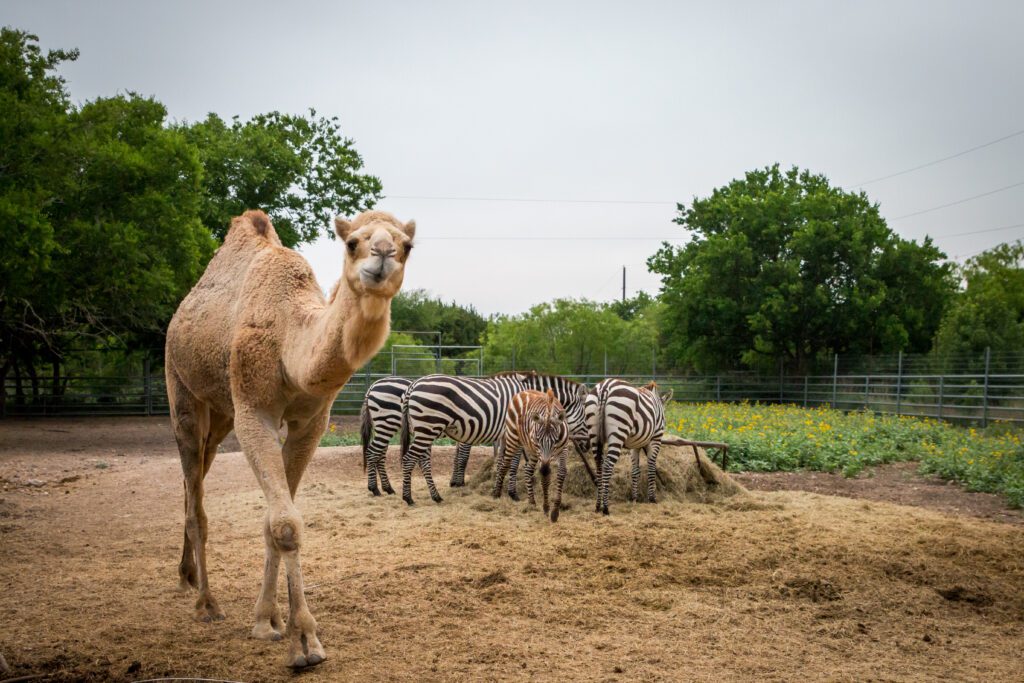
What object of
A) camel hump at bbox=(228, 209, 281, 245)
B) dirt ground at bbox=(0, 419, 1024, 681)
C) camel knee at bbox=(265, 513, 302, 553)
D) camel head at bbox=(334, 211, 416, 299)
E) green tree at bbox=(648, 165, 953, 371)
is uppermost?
green tree at bbox=(648, 165, 953, 371)

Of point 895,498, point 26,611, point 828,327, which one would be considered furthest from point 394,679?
point 828,327

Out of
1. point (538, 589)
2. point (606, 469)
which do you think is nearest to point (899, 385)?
point (606, 469)

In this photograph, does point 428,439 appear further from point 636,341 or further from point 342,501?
point 636,341

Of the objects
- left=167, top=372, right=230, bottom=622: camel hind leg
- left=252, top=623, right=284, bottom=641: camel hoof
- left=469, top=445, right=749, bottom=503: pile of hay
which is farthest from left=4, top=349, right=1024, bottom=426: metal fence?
left=252, top=623, right=284, bottom=641: camel hoof

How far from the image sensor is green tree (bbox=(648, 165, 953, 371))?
30.9 meters

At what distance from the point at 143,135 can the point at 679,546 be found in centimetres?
1650

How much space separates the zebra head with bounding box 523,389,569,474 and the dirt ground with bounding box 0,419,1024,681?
80cm

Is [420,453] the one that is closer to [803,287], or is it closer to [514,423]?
[514,423]

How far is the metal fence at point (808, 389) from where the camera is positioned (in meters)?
21.6

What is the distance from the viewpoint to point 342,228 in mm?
4285

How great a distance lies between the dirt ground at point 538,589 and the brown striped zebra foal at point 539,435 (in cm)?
47

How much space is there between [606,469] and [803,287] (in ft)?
76.8

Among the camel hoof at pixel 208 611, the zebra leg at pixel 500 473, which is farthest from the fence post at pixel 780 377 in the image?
the camel hoof at pixel 208 611

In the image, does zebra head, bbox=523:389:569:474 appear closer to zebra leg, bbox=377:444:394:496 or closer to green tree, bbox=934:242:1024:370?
zebra leg, bbox=377:444:394:496
